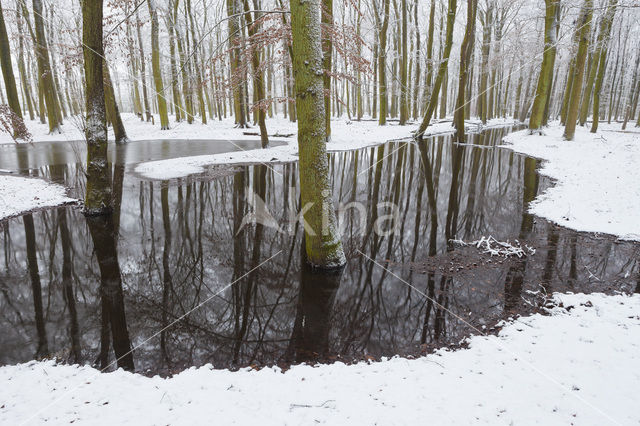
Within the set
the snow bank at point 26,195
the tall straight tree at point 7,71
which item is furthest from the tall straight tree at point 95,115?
the tall straight tree at point 7,71

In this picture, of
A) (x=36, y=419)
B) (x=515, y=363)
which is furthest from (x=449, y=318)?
(x=36, y=419)

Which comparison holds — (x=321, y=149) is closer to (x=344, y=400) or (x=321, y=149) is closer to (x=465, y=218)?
(x=344, y=400)

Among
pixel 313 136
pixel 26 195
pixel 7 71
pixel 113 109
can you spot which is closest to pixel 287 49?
pixel 313 136

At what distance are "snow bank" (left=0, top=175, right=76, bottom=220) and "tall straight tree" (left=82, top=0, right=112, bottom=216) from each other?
4.86 ft

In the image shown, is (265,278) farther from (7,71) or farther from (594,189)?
(7,71)

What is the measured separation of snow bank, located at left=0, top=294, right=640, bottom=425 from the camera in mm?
2449

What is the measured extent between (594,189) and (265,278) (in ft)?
28.3

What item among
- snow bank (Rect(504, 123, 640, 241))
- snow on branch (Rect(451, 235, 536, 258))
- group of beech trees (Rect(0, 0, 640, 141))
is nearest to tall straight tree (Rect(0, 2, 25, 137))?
group of beech trees (Rect(0, 0, 640, 141))

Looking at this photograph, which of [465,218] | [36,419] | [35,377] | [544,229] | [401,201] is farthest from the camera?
[401,201]

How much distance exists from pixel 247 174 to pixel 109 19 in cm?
802

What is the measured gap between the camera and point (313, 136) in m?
4.62

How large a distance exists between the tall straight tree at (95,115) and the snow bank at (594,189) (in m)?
9.59

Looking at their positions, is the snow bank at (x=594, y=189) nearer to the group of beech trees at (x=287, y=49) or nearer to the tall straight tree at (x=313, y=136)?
the group of beech trees at (x=287, y=49)

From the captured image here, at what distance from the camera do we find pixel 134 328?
12.6 feet
